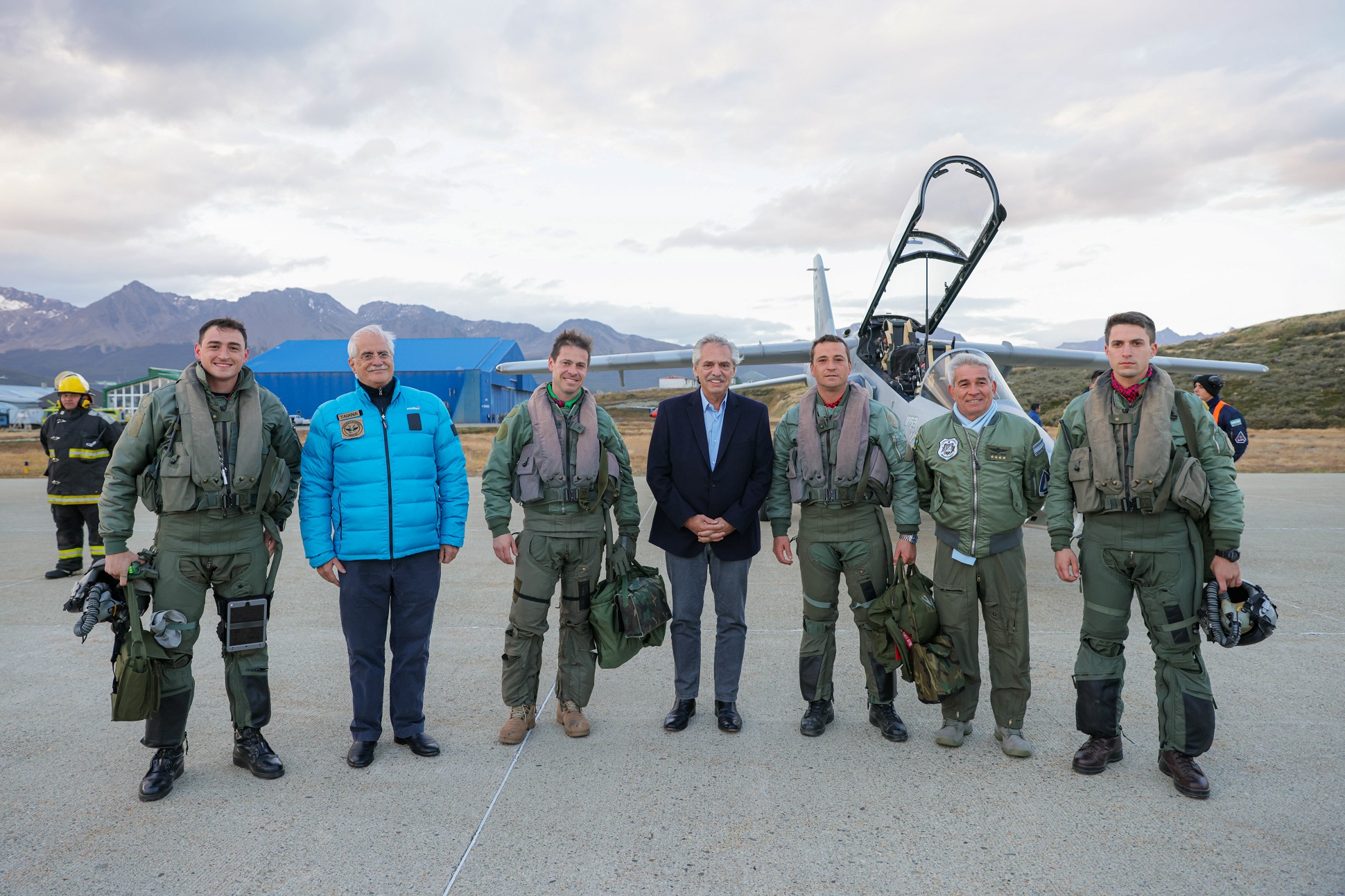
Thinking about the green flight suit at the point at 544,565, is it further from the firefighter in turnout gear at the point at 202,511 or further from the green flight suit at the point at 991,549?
the green flight suit at the point at 991,549

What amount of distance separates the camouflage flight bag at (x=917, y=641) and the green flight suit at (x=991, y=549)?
9 cm

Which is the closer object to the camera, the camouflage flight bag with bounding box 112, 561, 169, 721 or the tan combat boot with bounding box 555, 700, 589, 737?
the camouflage flight bag with bounding box 112, 561, 169, 721

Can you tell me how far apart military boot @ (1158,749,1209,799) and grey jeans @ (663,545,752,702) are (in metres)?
1.90

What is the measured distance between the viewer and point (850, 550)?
3.54m

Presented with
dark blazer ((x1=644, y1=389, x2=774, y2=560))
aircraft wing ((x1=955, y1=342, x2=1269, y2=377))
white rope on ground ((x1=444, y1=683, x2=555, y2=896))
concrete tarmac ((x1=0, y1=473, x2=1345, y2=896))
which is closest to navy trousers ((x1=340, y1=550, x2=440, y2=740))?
concrete tarmac ((x1=0, y1=473, x2=1345, y2=896))

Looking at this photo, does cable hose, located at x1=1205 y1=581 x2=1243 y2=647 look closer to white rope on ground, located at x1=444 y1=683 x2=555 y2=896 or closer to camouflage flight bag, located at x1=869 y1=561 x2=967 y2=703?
camouflage flight bag, located at x1=869 y1=561 x2=967 y2=703

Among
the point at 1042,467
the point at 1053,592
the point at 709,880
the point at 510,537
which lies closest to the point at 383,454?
the point at 510,537

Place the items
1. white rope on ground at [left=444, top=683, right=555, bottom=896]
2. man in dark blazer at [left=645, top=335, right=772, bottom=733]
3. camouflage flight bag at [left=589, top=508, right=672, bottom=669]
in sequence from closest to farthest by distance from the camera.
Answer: white rope on ground at [left=444, top=683, right=555, bottom=896]
camouflage flight bag at [left=589, top=508, right=672, bottom=669]
man in dark blazer at [left=645, top=335, right=772, bottom=733]

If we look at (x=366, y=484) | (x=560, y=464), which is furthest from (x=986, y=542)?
(x=366, y=484)

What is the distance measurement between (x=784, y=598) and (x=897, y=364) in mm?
4195

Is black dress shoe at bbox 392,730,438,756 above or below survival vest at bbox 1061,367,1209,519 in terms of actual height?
below

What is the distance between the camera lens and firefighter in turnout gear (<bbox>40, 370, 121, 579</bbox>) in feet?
22.0

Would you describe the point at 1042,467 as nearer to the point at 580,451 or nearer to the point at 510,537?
the point at 580,451

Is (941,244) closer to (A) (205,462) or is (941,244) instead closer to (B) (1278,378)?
(A) (205,462)
